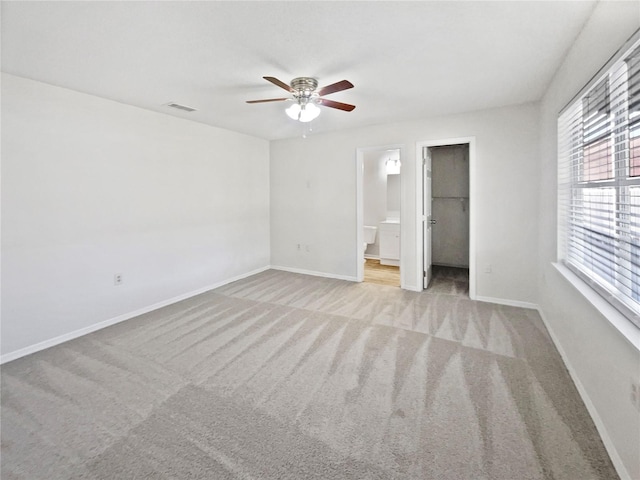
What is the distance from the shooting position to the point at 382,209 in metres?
6.64

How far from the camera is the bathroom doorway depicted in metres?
5.95

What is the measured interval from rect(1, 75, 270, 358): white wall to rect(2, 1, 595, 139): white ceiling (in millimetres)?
336

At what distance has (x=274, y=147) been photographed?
559 cm

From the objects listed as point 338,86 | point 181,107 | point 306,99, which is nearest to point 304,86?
point 306,99

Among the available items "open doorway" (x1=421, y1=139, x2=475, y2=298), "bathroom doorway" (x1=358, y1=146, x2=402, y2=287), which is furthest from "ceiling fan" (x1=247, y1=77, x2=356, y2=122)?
"open doorway" (x1=421, y1=139, x2=475, y2=298)

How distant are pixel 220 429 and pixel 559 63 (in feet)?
12.2

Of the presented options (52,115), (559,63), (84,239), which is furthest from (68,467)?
(559,63)

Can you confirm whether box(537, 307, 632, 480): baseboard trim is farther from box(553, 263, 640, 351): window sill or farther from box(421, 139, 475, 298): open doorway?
box(421, 139, 475, 298): open doorway

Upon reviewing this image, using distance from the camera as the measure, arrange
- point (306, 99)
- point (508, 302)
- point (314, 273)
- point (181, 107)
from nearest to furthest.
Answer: point (306, 99) < point (181, 107) < point (508, 302) < point (314, 273)

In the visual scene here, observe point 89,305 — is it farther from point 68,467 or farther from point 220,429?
point 220,429

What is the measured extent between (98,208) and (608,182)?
434 centimetres

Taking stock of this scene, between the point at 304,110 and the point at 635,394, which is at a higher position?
the point at 304,110

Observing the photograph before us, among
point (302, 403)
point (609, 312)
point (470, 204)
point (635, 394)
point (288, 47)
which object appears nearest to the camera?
point (635, 394)

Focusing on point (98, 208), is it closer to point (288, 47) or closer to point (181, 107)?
point (181, 107)
